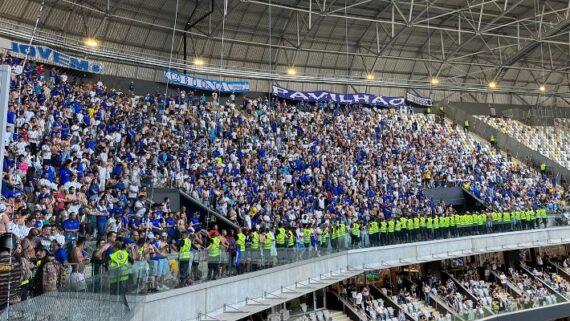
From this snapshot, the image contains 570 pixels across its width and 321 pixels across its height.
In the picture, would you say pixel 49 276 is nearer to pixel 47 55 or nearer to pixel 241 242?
pixel 241 242

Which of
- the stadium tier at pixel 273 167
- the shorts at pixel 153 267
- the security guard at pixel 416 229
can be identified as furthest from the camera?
the security guard at pixel 416 229

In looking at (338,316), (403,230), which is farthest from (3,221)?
(403,230)

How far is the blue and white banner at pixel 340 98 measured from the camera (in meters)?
40.8

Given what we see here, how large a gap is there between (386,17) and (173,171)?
27.0 meters

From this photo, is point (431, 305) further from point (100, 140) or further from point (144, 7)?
point (144, 7)

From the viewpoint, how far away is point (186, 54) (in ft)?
125

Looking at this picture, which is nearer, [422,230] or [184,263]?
[184,263]

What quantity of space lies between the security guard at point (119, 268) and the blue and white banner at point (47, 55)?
18475 mm

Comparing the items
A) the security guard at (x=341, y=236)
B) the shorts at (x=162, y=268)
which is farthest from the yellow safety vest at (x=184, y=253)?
the security guard at (x=341, y=236)

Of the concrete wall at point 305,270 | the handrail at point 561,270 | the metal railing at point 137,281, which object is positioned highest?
the metal railing at point 137,281

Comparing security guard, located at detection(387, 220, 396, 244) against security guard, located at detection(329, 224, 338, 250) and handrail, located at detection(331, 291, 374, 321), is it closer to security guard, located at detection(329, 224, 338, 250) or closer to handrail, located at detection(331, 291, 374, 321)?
handrail, located at detection(331, 291, 374, 321)

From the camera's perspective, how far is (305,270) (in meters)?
20.4

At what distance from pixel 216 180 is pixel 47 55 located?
1142cm

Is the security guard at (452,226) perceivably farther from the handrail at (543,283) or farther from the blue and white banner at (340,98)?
the blue and white banner at (340,98)
